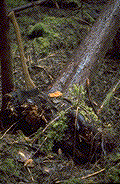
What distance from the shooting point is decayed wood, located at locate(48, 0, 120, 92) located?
2990 millimetres

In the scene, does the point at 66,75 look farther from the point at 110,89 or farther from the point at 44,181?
the point at 44,181

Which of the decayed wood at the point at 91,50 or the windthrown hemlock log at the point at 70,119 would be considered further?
the decayed wood at the point at 91,50

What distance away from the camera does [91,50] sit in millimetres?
3473

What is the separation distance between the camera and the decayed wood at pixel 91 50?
2990mm

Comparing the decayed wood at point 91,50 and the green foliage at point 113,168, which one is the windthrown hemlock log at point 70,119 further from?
the green foliage at point 113,168

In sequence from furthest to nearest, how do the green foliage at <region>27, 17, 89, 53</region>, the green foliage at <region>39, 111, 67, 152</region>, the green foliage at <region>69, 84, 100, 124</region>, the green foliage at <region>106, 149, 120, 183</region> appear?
the green foliage at <region>27, 17, 89, 53</region> → the green foliage at <region>69, 84, 100, 124</region> → the green foliage at <region>39, 111, 67, 152</region> → the green foliage at <region>106, 149, 120, 183</region>

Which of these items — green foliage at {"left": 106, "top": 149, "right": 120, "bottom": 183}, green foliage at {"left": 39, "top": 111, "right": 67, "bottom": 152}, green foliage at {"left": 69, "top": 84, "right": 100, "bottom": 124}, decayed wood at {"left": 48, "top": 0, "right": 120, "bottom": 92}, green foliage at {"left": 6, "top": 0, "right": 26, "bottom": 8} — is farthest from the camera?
green foliage at {"left": 6, "top": 0, "right": 26, "bottom": 8}

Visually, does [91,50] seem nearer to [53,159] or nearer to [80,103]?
[80,103]

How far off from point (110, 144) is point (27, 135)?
104 cm

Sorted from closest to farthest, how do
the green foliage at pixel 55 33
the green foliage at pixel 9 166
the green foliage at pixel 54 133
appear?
the green foliage at pixel 9 166, the green foliage at pixel 54 133, the green foliage at pixel 55 33

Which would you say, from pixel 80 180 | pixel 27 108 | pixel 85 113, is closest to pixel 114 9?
pixel 85 113

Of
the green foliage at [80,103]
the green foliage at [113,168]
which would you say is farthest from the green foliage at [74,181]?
the green foliage at [80,103]

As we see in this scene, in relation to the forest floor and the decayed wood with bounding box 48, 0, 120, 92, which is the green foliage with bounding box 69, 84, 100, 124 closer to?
the decayed wood with bounding box 48, 0, 120, 92

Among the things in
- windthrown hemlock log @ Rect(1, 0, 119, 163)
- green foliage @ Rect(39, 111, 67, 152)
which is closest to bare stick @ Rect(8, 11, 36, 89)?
windthrown hemlock log @ Rect(1, 0, 119, 163)
